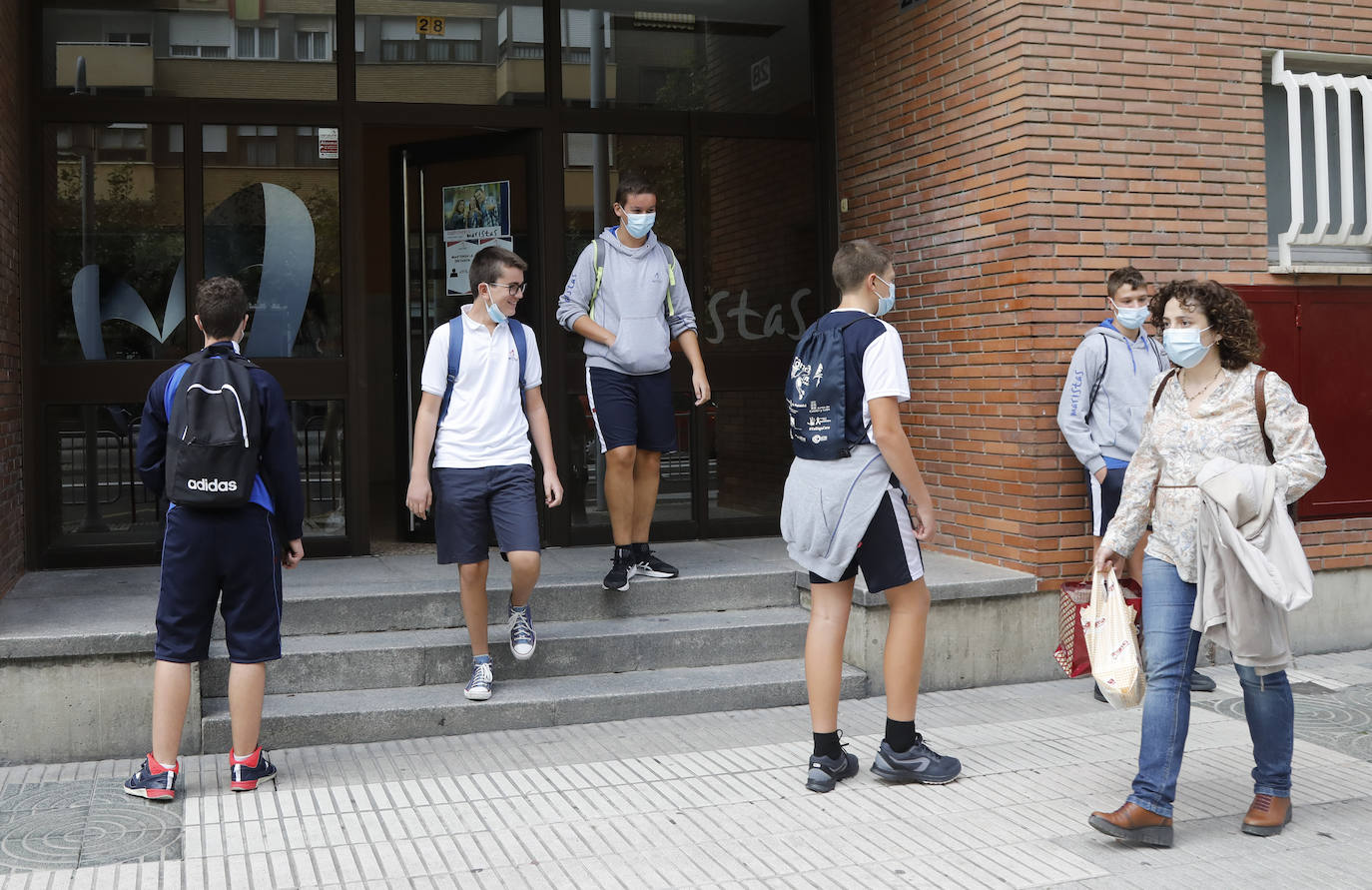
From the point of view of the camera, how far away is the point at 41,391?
7.45m

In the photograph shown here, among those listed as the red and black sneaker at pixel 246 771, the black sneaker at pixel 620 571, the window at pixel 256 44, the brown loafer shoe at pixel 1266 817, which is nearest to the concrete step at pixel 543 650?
the black sneaker at pixel 620 571

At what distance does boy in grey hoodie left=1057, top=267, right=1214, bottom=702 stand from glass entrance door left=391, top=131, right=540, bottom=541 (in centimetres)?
338

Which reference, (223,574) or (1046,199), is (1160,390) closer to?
(1046,199)

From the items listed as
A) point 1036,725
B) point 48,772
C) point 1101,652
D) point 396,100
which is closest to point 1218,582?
point 1101,652

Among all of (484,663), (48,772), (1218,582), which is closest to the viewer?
(1218,582)

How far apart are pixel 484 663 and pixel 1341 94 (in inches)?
237

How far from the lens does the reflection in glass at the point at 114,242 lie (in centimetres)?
753

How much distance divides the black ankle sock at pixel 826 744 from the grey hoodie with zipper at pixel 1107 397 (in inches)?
91.5

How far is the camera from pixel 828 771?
5.00m

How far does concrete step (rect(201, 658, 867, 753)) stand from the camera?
5.61m

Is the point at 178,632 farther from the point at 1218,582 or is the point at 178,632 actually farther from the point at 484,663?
the point at 1218,582

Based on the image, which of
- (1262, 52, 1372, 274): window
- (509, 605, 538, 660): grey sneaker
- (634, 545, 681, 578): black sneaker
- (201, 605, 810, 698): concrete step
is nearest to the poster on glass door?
(634, 545, 681, 578): black sneaker

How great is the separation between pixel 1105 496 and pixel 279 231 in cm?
502

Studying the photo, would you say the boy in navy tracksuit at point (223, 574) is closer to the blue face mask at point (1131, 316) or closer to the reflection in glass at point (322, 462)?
the reflection in glass at point (322, 462)
